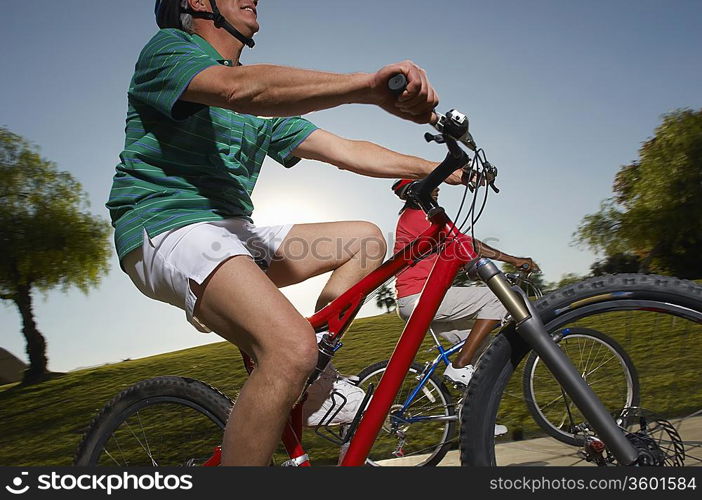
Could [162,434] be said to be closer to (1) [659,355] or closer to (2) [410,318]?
(2) [410,318]

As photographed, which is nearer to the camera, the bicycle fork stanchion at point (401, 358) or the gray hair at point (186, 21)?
the bicycle fork stanchion at point (401, 358)

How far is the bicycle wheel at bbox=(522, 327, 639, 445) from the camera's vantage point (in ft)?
6.34

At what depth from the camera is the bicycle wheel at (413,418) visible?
157 inches

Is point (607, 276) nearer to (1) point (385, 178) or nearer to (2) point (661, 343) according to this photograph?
(2) point (661, 343)

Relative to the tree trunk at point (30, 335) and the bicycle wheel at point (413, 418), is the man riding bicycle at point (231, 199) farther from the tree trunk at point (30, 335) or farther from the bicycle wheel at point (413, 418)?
the tree trunk at point (30, 335)

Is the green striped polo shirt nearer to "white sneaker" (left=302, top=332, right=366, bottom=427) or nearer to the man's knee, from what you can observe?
the man's knee

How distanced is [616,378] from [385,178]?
123 centimetres

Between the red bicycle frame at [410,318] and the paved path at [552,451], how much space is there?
0.50m

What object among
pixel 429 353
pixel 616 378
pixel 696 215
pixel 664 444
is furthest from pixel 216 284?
pixel 696 215

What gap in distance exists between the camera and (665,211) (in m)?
17.3

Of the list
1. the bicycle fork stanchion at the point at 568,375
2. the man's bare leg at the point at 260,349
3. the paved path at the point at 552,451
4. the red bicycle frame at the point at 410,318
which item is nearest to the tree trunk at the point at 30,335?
the paved path at the point at 552,451

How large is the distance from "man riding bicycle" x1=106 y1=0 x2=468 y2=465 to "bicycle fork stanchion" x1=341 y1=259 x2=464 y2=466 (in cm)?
27

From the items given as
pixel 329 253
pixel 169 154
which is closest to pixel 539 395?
pixel 329 253

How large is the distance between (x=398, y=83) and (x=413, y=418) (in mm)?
2986
